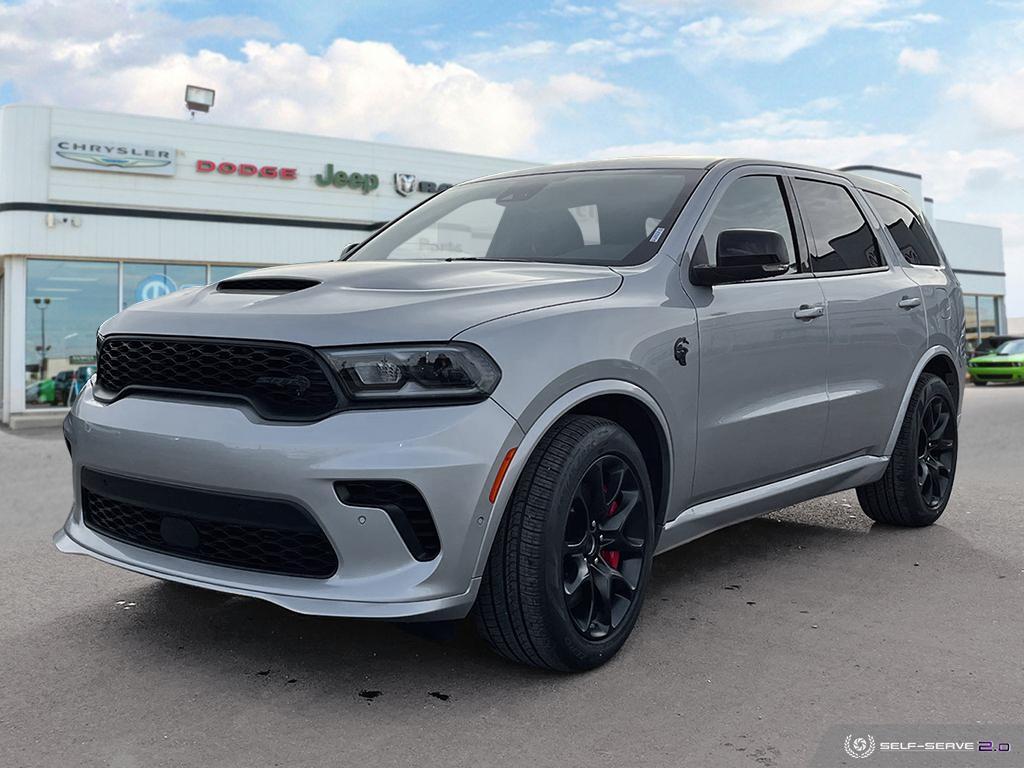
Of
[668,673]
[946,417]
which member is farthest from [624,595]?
[946,417]

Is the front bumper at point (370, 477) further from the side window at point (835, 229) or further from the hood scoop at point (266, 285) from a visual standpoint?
the side window at point (835, 229)

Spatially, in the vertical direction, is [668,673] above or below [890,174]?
below

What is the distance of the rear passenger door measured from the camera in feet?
14.8

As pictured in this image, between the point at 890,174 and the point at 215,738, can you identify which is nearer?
the point at 215,738

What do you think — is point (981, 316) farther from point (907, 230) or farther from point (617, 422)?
point (617, 422)

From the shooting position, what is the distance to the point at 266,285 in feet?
10.9

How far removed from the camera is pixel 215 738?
2.74 metres

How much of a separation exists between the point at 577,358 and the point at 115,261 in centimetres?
1701

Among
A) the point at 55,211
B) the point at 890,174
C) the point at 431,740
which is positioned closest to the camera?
the point at 431,740

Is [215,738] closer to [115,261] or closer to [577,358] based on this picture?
[577,358]

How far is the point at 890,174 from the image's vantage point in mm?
33938

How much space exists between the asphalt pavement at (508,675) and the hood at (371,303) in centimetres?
111

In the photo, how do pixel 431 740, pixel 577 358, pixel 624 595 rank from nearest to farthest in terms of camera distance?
pixel 431 740 → pixel 577 358 → pixel 624 595

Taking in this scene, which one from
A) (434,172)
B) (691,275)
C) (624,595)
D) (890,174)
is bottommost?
(624,595)
